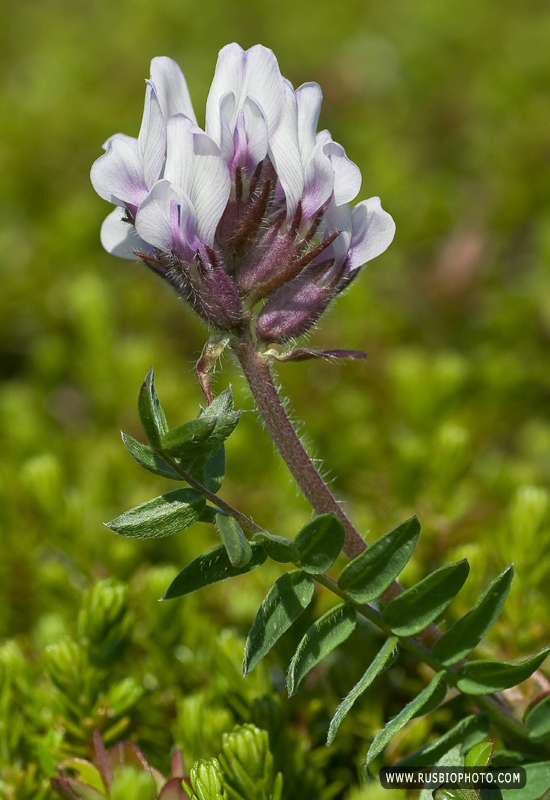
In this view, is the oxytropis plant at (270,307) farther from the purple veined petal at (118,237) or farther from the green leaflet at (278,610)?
the purple veined petal at (118,237)

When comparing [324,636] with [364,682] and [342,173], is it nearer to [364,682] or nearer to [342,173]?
[364,682]

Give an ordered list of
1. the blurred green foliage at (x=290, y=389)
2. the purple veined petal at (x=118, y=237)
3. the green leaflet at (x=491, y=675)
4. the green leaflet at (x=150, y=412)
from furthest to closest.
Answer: the blurred green foliage at (x=290, y=389), the purple veined petal at (x=118, y=237), the green leaflet at (x=491, y=675), the green leaflet at (x=150, y=412)

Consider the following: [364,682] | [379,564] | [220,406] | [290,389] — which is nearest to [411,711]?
[364,682]

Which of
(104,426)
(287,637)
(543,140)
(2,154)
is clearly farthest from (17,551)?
(543,140)

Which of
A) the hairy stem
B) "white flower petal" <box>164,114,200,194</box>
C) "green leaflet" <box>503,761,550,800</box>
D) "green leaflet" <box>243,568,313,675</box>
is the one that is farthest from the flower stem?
"green leaflet" <box>503,761,550,800</box>

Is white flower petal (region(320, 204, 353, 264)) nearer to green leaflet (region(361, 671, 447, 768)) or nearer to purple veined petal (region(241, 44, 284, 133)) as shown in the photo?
purple veined petal (region(241, 44, 284, 133))

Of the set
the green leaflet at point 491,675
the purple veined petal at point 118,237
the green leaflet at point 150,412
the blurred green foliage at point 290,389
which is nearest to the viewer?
the green leaflet at point 150,412

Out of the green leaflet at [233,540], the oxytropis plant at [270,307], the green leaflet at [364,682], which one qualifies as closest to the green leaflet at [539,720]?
the oxytropis plant at [270,307]
